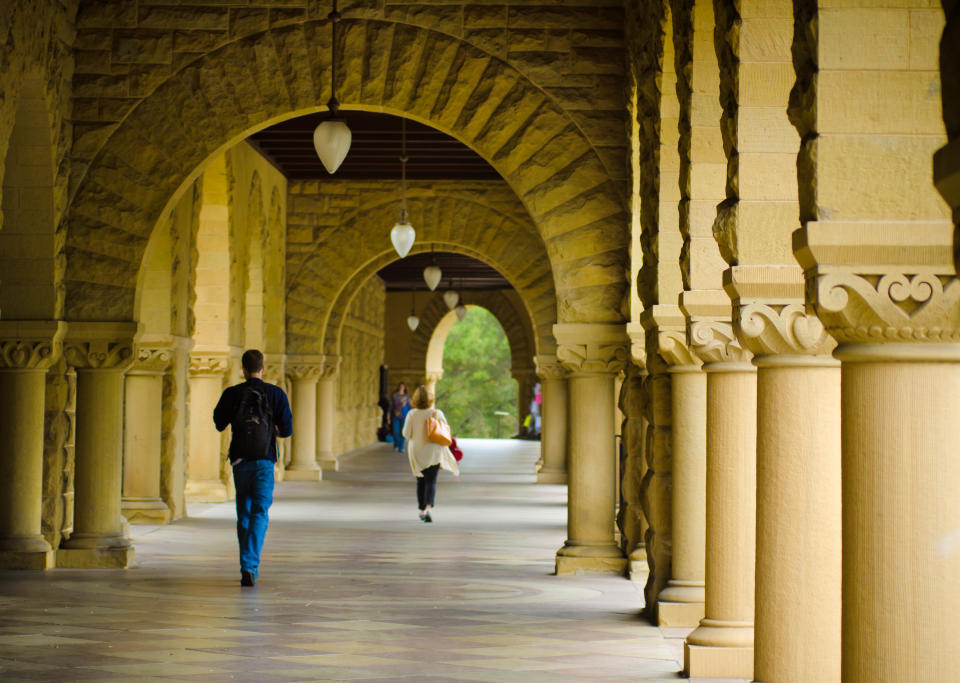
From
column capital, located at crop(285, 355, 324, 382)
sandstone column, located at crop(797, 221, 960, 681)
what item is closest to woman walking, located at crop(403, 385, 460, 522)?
column capital, located at crop(285, 355, 324, 382)

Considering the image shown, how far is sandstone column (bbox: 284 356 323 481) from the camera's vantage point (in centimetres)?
1658

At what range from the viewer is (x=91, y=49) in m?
8.38

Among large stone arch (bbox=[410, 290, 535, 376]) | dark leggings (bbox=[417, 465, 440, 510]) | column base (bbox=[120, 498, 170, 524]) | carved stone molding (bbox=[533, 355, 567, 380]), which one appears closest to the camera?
column base (bbox=[120, 498, 170, 524])

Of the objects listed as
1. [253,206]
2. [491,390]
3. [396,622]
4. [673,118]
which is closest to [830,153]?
[673,118]

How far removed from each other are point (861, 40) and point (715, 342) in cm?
220

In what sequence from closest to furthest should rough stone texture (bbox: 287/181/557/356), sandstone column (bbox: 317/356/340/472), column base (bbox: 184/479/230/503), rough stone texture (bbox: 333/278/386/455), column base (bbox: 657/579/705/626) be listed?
column base (bbox: 657/579/705/626), column base (bbox: 184/479/230/503), rough stone texture (bbox: 287/181/557/356), sandstone column (bbox: 317/356/340/472), rough stone texture (bbox: 333/278/386/455)

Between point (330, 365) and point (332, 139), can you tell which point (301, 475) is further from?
point (332, 139)

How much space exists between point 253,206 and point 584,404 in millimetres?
6877

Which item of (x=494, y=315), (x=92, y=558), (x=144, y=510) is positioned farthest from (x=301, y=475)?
(x=494, y=315)

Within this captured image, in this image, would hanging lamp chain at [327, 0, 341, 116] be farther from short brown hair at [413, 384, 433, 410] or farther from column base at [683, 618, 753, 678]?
column base at [683, 618, 753, 678]

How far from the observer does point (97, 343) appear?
8.33 metres

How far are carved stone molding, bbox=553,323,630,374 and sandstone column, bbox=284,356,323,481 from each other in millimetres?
8551

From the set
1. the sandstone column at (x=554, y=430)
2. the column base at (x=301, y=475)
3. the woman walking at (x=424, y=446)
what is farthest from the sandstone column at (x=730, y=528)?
the column base at (x=301, y=475)

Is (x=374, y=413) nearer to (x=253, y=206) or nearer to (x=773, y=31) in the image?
(x=253, y=206)
